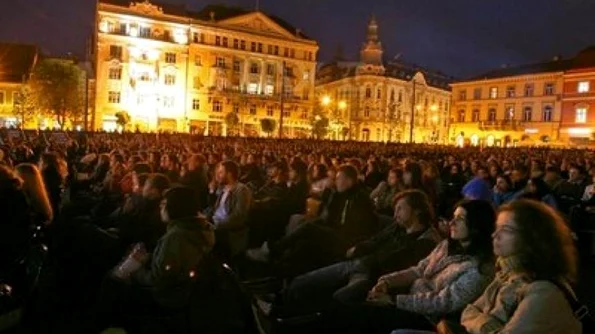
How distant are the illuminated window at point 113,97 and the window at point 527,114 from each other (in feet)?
163

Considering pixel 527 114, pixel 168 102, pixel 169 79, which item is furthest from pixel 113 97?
pixel 527 114

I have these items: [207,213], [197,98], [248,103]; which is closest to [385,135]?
[248,103]

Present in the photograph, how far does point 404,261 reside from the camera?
6.14 meters

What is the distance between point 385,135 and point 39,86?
5262 cm

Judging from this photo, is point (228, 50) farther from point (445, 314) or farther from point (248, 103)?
point (445, 314)

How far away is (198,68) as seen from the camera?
7750 centimetres

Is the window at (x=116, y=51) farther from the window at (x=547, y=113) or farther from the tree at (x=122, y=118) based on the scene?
the window at (x=547, y=113)

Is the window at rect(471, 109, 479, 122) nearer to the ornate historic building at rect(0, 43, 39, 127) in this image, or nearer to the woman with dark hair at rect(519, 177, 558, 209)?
the ornate historic building at rect(0, 43, 39, 127)

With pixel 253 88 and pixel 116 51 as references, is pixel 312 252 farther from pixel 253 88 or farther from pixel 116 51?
pixel 253 88

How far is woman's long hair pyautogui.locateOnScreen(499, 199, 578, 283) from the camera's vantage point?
3244mm

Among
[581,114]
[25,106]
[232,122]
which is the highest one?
[581,114]

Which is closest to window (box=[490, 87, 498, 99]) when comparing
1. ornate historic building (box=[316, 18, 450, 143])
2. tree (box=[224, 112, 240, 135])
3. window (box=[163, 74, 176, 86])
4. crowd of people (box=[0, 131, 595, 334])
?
ornate historic building (box=[316, 18, 450, 143])

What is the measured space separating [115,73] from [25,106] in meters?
12.3

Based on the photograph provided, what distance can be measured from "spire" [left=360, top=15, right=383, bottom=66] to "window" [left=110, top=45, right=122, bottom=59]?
133 feet
